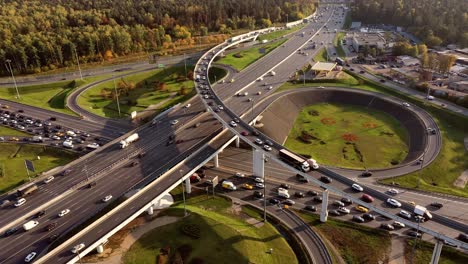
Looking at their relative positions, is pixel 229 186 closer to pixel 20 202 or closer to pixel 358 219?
pixel 358 219

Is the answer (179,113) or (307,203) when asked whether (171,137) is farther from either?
(307,203)

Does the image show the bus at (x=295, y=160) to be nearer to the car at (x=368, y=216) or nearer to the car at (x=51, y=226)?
the car at (x=368, y=216)

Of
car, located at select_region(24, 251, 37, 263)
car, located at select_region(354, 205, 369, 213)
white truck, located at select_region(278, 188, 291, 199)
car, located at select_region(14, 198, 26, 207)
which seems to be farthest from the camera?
white truck, located at select_region(278, 188, 291, 199)

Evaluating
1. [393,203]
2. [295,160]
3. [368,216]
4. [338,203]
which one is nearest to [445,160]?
[368,216]

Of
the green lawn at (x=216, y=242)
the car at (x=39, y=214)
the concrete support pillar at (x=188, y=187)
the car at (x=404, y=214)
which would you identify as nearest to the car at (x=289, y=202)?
the green lawn at (x=216, y=242)

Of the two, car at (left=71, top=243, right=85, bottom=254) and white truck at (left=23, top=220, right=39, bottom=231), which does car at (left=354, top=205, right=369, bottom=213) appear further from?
white truck at (left=23, top=220, right=39, bottom=231)

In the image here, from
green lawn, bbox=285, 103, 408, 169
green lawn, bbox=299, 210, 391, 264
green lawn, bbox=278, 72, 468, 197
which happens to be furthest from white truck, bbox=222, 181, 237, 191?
green lawn, bbox=278, 72, 468, 197
